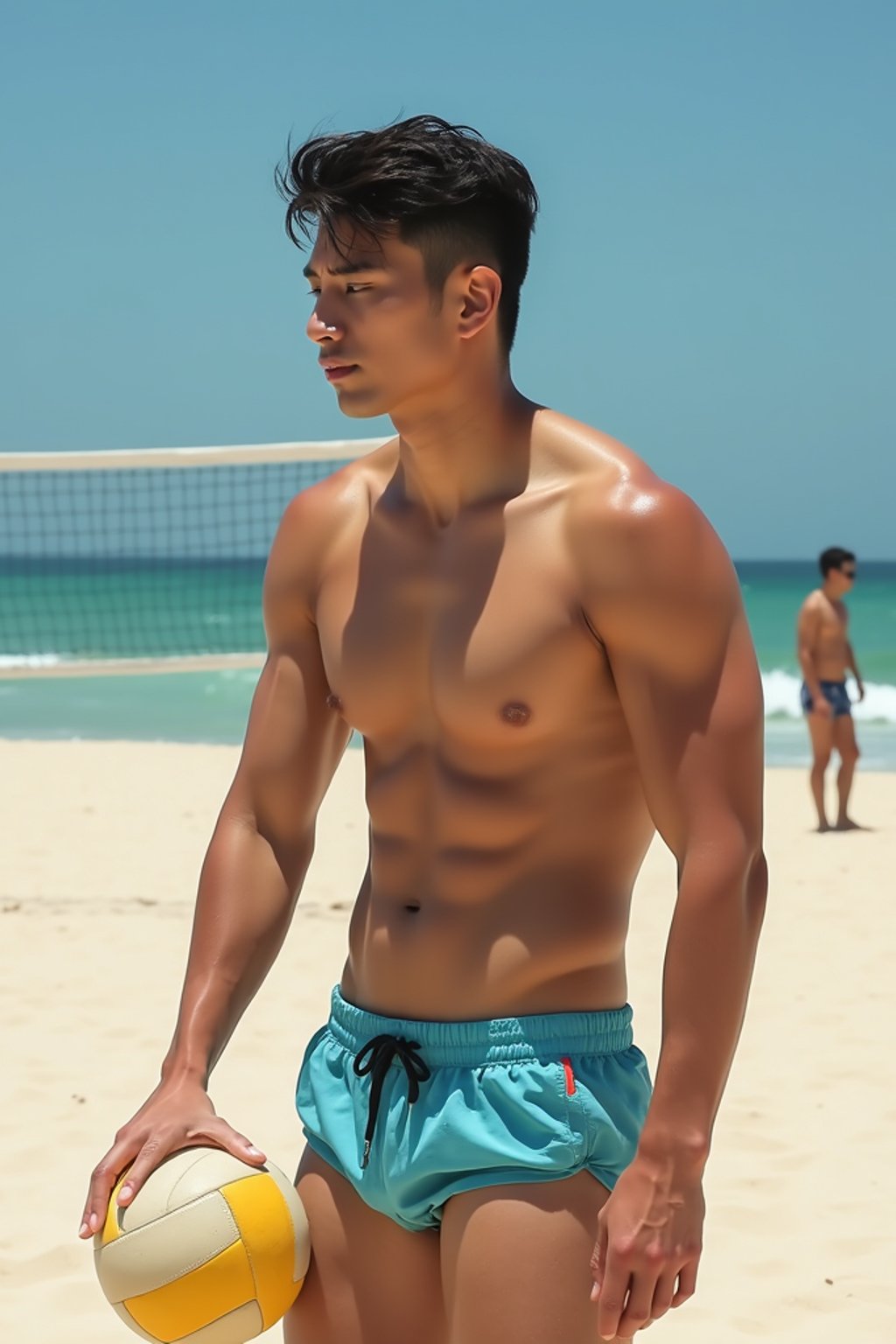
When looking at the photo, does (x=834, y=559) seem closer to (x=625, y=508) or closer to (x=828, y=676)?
(x=828, y=676)

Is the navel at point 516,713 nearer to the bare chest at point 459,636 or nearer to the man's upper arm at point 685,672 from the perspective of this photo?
the bare chest at point 459,636

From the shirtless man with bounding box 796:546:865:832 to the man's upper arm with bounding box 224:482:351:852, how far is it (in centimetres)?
1003

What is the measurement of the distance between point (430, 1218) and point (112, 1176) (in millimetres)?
403

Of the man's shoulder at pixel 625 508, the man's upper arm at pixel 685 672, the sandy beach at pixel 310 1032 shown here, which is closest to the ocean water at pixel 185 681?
the sandy beach at pixel 310 1032

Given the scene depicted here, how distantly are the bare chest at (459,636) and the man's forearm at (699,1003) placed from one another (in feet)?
0.99

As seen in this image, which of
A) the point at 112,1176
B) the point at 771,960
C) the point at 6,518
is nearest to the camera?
the point at 112,1176

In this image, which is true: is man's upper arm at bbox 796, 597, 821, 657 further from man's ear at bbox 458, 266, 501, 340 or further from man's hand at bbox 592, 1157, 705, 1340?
man's hand at bbox 592, 1157, 705, 1340

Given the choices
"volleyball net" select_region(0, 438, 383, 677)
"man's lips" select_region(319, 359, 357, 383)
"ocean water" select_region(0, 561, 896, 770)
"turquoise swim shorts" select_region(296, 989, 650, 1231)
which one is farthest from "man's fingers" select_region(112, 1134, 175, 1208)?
"ocean water" select_region(0, 561, 896, 770)

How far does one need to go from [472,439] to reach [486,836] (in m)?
0.53

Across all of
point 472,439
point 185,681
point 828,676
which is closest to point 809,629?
point 828,676

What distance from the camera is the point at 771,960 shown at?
320 inches

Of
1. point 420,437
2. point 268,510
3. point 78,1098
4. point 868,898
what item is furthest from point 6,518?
point 420,437

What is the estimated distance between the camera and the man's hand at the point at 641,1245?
1904 mm

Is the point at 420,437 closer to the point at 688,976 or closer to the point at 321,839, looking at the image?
the point at 688,976
